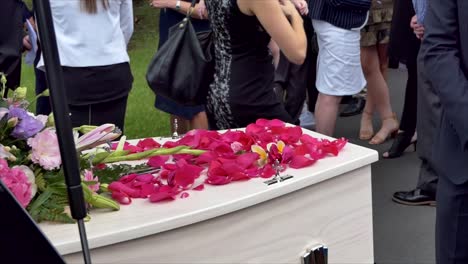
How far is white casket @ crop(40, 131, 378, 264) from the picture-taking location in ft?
4.94

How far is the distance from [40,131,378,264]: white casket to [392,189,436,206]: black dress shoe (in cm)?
254

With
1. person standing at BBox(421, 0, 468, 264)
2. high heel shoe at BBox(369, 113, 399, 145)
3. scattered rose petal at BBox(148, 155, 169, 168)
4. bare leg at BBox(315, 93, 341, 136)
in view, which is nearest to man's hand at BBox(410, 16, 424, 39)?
bare leg at BBox(315, 93, 341, 136)

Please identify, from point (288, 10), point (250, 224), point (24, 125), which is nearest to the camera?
point (24, 125)

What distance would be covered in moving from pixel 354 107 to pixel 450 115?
16.2 ft

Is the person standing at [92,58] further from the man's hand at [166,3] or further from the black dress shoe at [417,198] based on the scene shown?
the black dress shoe at [417,198]

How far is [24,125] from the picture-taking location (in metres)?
1.60

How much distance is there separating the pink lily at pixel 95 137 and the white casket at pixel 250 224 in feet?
0.51

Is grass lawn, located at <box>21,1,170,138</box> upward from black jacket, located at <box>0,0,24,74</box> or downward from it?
downward

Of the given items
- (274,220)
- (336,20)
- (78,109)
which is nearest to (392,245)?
(336,20)

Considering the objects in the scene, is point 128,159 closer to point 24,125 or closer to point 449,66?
point 24,125

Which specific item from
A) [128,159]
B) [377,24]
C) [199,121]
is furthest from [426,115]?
[128,159]

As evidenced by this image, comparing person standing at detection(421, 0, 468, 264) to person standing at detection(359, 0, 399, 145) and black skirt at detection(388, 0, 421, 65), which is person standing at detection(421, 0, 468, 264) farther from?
person standing at detection(359, 0, 399, 145)

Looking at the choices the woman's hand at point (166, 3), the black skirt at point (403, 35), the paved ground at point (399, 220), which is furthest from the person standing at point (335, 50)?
the woman's hand at point (166, 3)

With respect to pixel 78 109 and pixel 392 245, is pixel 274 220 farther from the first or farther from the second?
pixel 392 245
